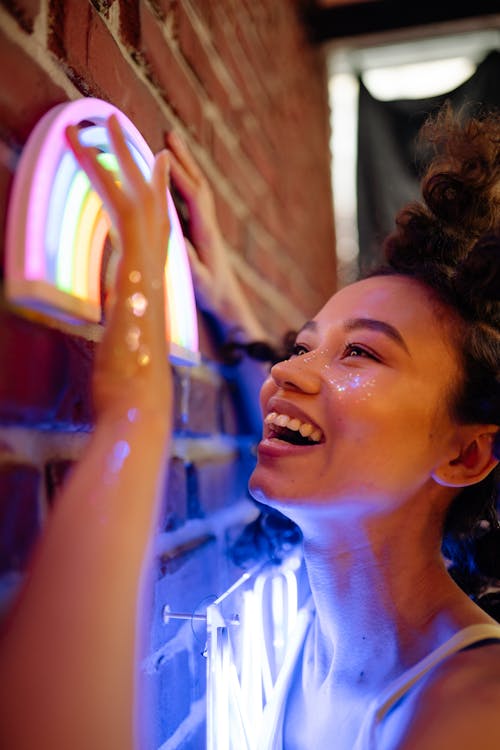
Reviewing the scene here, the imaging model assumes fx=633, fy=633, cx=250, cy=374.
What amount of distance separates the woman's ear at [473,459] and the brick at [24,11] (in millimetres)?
819

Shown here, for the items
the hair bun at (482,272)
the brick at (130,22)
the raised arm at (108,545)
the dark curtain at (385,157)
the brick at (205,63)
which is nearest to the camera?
the raised arm at (108,545)

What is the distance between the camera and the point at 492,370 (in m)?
1.02

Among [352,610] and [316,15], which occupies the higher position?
[316,15]

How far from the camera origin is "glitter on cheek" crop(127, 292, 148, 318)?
57cm

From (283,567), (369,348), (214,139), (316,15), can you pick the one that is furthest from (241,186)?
(316,15)

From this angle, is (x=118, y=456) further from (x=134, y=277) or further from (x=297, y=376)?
(x=297, y=376)

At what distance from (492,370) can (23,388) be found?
2.44ft

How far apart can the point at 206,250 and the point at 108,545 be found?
2.42ft

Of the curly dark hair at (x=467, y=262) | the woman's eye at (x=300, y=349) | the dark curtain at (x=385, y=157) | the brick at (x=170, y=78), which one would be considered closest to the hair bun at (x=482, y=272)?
the curly dark hair at (x=467, y=262)

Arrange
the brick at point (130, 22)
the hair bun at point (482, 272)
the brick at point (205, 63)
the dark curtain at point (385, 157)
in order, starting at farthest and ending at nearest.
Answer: the dark curtain at point (385, 157) < the brick at point (205, 63) < the hair bun at point (482, 272) < the brick at point (130, 22)

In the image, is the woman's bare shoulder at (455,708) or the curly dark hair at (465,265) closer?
the woman's bare shoulder at (455,708)

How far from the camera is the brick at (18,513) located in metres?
0.55

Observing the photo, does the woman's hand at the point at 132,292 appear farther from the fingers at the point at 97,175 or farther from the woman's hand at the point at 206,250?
the woman's hand at the point at 206,250

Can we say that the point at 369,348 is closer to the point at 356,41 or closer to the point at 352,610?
the point at 352,610
